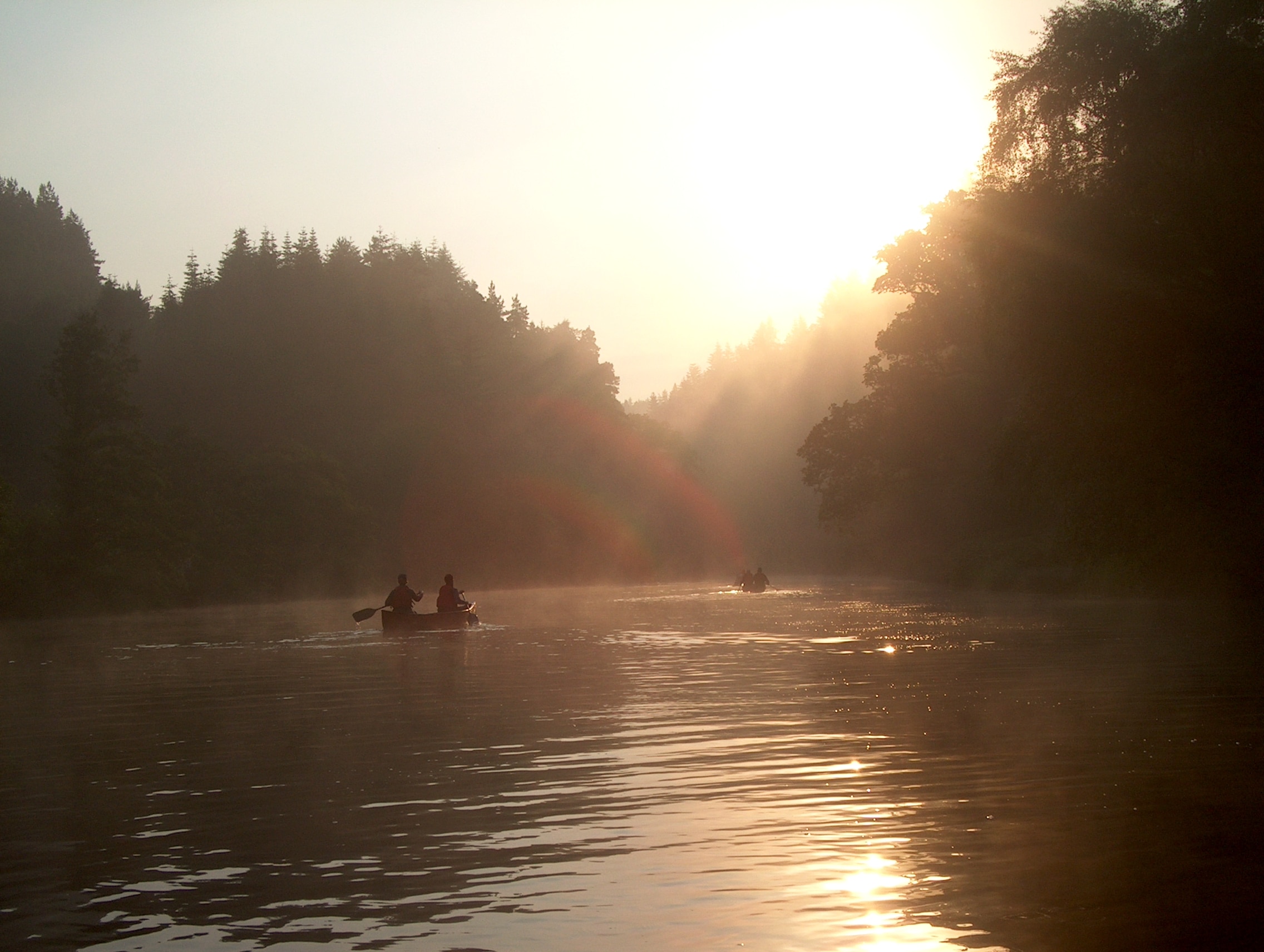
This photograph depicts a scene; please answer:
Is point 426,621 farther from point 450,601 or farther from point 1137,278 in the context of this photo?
point 1137,278

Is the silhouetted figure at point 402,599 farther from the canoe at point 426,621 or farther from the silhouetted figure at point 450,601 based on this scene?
the silhouetted figure at point 450,601

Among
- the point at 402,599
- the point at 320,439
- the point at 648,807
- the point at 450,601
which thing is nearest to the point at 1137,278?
the point at 450,601

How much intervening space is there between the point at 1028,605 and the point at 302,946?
37388mm

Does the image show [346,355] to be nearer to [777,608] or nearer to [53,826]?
[777,608]

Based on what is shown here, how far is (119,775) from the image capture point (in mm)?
11664

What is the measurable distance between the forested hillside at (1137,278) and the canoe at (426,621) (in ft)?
48.6

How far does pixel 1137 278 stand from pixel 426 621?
18.5 m

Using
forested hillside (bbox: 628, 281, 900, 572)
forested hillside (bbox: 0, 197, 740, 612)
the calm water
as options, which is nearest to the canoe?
the calm water

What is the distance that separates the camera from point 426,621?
3247cm

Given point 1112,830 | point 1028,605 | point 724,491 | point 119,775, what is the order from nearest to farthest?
point 1112,830 → point 119,775 → point 1028,605 → point 724,491

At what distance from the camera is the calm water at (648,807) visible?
21.7 ft

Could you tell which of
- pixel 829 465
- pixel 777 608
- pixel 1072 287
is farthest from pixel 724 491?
pixel 1072 287

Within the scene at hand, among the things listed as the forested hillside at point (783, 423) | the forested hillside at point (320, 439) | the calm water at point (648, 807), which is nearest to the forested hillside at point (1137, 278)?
the calm water at point (648, 807)

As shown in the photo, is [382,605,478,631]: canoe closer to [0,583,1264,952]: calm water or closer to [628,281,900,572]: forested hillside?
[0,583,1264,952]: calm water
